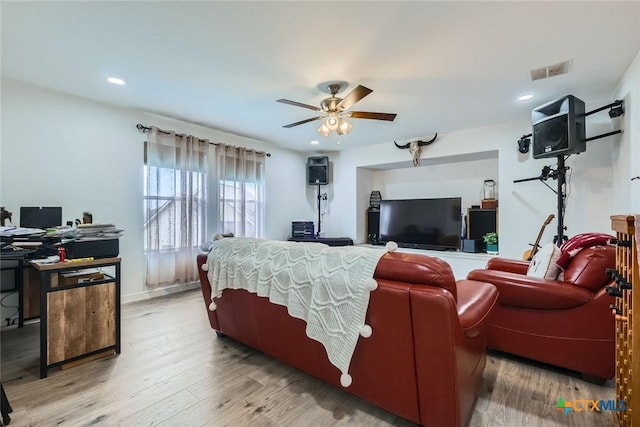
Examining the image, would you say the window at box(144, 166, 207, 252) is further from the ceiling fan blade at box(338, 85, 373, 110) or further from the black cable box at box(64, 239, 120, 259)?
the ceiling fan blade at box(338, 85, 373, 110)

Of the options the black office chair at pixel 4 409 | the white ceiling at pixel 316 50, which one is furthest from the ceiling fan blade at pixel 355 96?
the black office chair at pixel 4 409

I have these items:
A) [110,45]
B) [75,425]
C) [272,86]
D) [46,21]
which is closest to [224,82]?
[272,86]

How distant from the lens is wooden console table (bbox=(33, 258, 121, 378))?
181cm

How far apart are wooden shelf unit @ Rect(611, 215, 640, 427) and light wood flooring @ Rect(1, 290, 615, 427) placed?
17.9 inches

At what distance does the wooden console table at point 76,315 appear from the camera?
1.81m

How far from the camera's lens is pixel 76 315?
1.92 metres

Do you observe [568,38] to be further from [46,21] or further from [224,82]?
[46,21]

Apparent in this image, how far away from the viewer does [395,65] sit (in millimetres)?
2328

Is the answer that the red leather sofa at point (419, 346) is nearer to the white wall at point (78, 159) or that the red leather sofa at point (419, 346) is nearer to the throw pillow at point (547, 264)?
the throw pillow at point (547, 264)

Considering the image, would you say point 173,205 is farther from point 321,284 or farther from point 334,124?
point 321,284

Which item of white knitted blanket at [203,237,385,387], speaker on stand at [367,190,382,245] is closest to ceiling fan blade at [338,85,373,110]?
white knitted blanket at [203,237,385,387]

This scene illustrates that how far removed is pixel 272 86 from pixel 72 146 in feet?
7.36

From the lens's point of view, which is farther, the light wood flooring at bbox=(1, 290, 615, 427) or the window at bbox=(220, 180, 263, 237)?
the window at bbox=(220, 180, 263, 237)

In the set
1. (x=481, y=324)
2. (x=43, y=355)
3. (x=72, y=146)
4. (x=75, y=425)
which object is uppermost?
(x=72, y=146)
